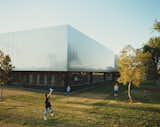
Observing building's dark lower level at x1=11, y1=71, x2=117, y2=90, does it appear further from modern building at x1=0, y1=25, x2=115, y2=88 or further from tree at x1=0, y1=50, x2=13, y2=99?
tree at x1=0, y1=50, x2=13, y2=99

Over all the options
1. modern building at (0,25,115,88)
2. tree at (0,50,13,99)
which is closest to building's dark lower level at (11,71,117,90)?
modern building at (0,25,115,88)

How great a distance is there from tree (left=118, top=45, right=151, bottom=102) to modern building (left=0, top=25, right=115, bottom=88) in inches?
411

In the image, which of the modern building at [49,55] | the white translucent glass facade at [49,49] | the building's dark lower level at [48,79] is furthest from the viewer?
the building's dark lower level at [48,79]

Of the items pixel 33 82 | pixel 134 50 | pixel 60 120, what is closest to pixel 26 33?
pixel 33 82

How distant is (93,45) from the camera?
44.4 m

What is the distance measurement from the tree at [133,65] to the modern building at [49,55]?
1044 centimetres

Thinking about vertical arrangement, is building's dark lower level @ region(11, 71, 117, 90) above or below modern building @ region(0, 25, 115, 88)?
below

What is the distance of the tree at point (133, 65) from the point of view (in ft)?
65.1

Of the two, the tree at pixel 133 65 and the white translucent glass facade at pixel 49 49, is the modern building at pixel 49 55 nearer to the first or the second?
the white translucent glass facade at pixel 49 49

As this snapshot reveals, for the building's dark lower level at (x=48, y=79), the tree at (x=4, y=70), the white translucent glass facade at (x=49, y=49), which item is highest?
the white translucent glass facade at (x=49, y=49)

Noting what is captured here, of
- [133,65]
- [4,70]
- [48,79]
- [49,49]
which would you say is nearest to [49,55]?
Answer: [49,49]

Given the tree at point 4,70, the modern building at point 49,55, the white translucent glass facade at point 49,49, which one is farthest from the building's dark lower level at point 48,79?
the tree at point 4,70

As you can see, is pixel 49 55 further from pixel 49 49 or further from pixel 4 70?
pixel 4 70

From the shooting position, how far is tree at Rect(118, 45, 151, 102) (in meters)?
19.8
